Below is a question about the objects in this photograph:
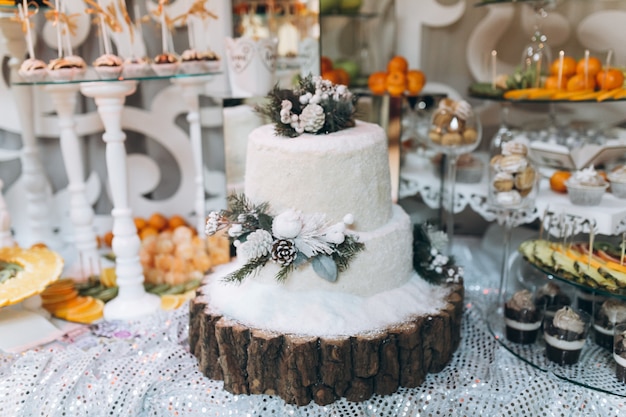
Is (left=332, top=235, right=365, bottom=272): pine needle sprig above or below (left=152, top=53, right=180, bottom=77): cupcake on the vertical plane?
below

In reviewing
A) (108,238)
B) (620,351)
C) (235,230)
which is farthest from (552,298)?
(108,238)

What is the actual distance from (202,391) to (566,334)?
3.03 feet

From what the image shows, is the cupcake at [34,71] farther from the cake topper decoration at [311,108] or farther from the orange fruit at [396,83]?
the orange fruit at [396,83]

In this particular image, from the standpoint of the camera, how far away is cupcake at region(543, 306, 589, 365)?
5.04 feet

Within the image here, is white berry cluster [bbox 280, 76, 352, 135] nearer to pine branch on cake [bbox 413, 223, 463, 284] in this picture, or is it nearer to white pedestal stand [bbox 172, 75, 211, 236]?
pine branch on cake [bbox 413, 223, 463, 284]

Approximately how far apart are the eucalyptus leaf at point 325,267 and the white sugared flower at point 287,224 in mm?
85

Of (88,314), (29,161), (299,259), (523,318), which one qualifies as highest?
(29,161)

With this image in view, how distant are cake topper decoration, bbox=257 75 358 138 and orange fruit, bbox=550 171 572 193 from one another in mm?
890

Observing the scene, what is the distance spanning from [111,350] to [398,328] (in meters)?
0.83

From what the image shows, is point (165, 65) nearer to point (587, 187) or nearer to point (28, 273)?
point (28, 273)

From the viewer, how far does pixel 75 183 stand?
2.13m

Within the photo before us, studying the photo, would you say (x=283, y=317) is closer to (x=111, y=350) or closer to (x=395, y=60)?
(x=111, y=350)

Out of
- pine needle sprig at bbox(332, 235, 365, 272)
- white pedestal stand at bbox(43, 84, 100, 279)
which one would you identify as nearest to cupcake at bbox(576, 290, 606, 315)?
pine needle sprig at bbox(332, 235, 365, 272)

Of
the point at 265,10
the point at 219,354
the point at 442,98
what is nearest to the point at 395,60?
the point at 442,98
